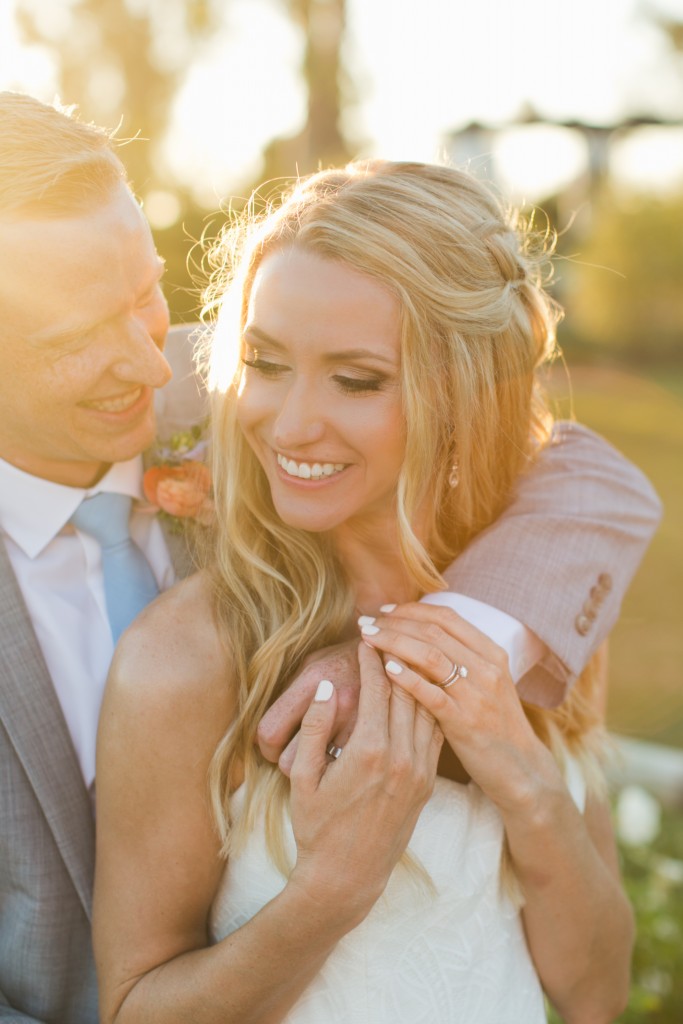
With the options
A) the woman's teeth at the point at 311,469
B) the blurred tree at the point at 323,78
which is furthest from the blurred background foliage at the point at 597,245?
the woman's teeth at the point at 311,469

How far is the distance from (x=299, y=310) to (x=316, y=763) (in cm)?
94

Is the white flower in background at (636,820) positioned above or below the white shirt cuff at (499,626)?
below

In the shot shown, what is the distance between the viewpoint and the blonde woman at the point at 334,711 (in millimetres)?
2178

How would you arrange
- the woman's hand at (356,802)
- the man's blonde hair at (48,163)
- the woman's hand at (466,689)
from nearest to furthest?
the woman's hand at (356,802), the woman's hand at (466,689), the man's blonde hair at (48,163)

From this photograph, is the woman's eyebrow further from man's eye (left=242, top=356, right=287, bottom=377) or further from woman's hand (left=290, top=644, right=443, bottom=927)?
woman's hand (left=290, top=644, right=443, bottom=927)

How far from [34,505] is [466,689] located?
45.8 inches

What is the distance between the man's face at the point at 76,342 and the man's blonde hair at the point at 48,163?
0.11 ft

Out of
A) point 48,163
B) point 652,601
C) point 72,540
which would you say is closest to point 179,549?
point 72,540

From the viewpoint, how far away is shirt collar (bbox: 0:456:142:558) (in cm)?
261

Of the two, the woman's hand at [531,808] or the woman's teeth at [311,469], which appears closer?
the woman's hand at [531,808]

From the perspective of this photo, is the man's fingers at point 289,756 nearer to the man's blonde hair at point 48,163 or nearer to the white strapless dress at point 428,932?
the white strapless dress at point 428,932

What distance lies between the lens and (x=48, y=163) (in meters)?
2.56

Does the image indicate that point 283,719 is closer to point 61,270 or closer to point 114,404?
point 114,404

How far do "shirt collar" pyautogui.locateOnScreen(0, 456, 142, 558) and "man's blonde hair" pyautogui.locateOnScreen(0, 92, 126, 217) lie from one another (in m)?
0.64
